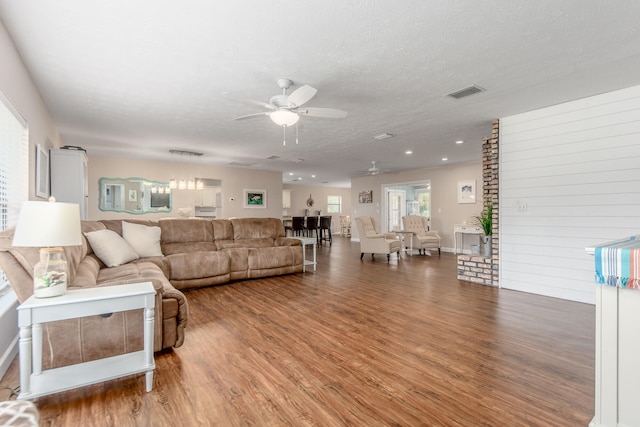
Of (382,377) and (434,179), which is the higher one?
(434,179)

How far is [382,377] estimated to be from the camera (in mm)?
1968

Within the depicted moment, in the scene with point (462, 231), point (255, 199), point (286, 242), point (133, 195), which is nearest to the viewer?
point (286, 242)

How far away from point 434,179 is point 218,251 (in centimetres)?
657

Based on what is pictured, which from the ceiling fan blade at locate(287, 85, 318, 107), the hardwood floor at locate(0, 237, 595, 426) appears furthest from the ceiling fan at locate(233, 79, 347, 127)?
the hardwood floor at locate(0, 237, 595, 426)

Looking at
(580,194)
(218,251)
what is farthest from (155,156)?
(580,194)

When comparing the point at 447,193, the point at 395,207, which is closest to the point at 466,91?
the point at 447,193

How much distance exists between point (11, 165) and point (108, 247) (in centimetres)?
123

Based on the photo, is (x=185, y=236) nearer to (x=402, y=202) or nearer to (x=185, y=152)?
(x=185, y=152)

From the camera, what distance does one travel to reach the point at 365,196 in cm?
1059

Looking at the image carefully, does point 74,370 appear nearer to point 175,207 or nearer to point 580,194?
point 580,194

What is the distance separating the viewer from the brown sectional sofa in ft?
6.22

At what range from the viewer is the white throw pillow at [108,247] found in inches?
133

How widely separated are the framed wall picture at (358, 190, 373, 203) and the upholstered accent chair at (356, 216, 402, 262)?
3260 mm

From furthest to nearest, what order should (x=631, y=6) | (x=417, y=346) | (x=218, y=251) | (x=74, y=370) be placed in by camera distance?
(x=218, y=251), (x=417, y=346), (x=631, y=6), (x=74, y=370)
